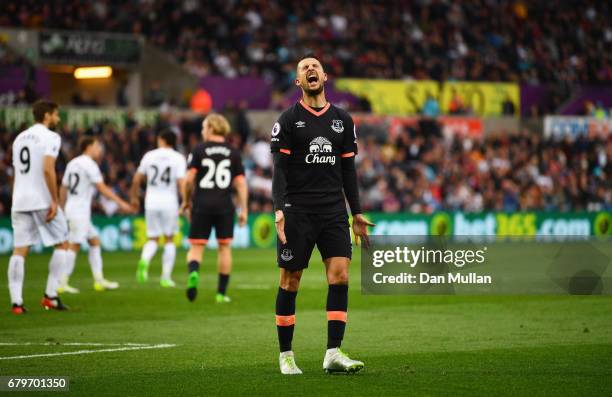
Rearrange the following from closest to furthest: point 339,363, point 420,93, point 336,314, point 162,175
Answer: point 339,363, point 336,314, point 162,175, point 420,93

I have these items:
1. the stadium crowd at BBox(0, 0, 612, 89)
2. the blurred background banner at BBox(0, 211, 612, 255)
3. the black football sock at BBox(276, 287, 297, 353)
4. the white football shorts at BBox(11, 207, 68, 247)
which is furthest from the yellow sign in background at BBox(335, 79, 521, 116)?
the black football sock at BBox(276, 287, 297, 353)

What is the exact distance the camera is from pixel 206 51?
119 ft

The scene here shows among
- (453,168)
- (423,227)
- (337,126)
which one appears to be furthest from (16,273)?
(453,168)

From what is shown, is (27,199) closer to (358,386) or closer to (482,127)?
(358,386)

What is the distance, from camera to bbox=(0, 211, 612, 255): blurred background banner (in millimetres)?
28672

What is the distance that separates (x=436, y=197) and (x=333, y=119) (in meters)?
26.6

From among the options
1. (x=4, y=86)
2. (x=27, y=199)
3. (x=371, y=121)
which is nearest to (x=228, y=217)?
(x=27, y=199)

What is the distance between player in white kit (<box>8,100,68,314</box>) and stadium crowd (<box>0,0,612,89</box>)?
1948 cm

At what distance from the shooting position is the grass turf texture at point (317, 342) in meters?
8.52

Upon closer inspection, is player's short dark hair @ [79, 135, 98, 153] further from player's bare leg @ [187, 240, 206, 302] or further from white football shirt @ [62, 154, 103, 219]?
player's bare leg @ [187, 240, 206, 302]

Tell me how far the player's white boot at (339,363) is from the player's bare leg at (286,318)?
0.78 feet

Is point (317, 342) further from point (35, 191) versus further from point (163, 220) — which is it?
point (163, 220)

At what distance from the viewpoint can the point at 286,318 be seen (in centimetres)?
912

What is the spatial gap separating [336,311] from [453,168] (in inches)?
1094
